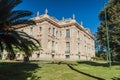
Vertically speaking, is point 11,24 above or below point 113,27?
below

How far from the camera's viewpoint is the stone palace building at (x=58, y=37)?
4116cm

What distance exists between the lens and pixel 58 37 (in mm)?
46969

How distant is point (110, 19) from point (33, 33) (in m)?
21.7

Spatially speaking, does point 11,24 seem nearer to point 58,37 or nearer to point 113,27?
point 113,27

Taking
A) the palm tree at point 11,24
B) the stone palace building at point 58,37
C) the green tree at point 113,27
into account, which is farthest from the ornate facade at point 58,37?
the palm tree at point 11,24

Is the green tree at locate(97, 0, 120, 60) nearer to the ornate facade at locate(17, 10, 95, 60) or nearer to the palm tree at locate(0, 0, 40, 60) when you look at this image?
the palm tree at locate(0, 0, 40, 60)

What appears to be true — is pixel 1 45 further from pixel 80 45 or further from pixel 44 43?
pixel 80 45

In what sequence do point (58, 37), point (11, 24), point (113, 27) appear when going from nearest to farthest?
point (11, 24), point (113, 27), point (58, 37)

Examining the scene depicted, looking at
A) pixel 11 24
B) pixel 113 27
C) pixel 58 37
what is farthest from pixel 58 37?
pixel 11 24

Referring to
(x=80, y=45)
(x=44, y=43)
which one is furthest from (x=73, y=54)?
(x=44, y=43)

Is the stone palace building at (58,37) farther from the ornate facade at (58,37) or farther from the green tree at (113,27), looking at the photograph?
the green tree at (113,27)

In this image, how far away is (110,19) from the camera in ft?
88.6

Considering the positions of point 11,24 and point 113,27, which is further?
point 113,27

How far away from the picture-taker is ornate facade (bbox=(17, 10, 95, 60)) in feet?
135
